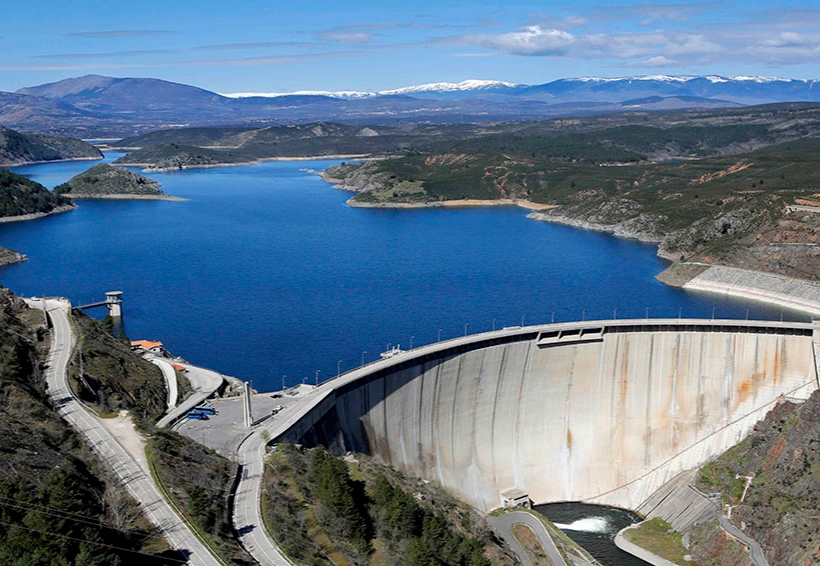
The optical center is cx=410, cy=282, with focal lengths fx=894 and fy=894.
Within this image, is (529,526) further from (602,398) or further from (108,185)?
(108,185)

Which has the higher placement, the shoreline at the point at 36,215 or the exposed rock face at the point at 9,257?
the shoreline at the point at 36,215

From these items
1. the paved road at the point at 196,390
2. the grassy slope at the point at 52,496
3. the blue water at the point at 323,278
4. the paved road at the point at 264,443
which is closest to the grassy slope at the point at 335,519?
the paved road at the point at 264,443

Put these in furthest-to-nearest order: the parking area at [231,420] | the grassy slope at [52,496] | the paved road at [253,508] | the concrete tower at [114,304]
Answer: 1. the concrete tower at [114,304]
2. the parking area at [231,420]
3. the paved road at [253,508]
4. the grassy slope at [52,496]

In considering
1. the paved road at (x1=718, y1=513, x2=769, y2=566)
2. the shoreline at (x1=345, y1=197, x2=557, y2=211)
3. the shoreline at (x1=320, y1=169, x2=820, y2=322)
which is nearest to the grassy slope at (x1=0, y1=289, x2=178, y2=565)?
the paved road at (x1=718, y1=513, x2=769, y2=566)

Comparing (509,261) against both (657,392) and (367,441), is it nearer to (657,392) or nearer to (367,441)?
(657,392)

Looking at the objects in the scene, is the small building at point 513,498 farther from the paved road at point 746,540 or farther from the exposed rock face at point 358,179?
the exposed rock face at point 358,179

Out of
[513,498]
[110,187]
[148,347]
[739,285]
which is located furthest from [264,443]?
[110,187]

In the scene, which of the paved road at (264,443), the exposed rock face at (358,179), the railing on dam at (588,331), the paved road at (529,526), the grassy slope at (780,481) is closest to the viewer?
the paved road at (264,443)

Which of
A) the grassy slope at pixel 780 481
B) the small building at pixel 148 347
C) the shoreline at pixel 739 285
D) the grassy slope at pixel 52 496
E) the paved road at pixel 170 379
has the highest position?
the grassy slope at pixel 52 496
